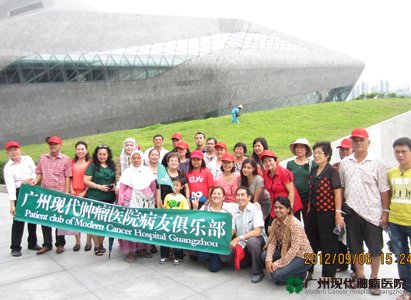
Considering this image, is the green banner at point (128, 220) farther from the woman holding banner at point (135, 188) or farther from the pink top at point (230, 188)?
the pink top at point (230, 188)

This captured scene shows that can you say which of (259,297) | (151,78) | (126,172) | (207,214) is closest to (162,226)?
(207,214)

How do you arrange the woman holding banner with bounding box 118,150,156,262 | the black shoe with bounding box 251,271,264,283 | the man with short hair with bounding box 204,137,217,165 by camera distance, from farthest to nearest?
the man with short hair with bounding box 204,137,217,165 < the woman holding banner with bounding box 118,150,156,262 < the black shoe with bounding box 251,271,264,283

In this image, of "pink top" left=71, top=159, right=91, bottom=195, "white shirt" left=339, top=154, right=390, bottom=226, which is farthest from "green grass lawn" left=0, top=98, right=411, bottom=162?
"pink top" left=71, top=159, right=91, bottom=195

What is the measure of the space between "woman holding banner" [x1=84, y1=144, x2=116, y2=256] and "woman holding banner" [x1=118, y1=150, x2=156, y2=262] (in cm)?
35

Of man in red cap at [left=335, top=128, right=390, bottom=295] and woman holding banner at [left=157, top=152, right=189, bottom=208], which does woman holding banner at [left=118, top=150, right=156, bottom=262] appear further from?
man in red cap at [left=335, top=128, right=390, bottom=295]

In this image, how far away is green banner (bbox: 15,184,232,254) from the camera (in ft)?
15.3

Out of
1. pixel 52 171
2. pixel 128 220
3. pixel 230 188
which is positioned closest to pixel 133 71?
pixel 52 171

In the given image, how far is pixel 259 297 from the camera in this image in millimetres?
3965

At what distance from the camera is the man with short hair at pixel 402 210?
12.2ft

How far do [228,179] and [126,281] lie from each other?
2061mm

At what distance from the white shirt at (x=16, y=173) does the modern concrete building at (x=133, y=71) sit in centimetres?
1748

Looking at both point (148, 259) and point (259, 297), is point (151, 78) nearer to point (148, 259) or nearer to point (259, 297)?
point (148, 259)

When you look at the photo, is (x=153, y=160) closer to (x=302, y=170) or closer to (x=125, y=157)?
(x=125, y=157)

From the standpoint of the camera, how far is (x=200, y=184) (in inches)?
214
